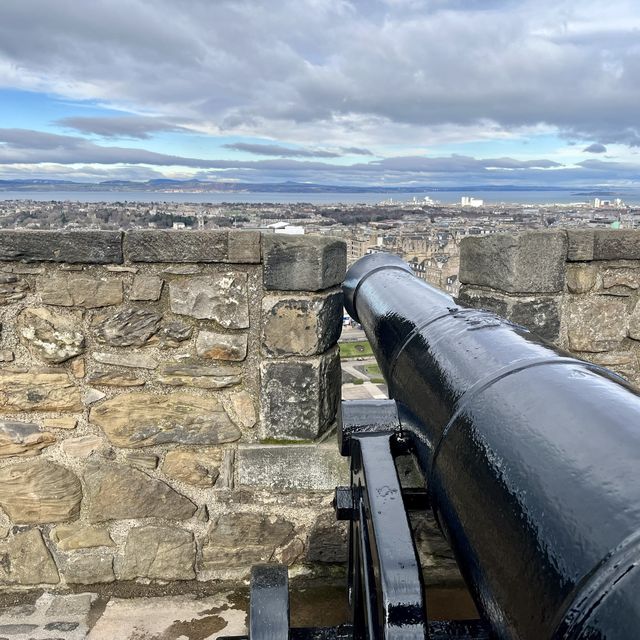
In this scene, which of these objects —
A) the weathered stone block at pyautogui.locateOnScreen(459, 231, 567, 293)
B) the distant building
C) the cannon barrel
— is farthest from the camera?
the distant building

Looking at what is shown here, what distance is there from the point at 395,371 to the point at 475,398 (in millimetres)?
591

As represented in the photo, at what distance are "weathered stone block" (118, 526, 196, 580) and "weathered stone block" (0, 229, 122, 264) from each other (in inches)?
47.5

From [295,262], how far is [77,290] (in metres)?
0.92

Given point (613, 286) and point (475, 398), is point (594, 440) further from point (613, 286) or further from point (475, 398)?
point (613, 286)

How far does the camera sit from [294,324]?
107 inches

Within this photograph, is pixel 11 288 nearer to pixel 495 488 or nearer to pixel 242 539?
pixel 242 539

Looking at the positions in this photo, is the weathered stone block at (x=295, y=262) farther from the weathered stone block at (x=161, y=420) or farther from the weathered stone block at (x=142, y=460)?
the weathered stone block at (x=142, y=460)

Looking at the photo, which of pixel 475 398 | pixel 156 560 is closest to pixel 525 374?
pixel 475 398

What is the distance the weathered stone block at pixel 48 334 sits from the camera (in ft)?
8.81

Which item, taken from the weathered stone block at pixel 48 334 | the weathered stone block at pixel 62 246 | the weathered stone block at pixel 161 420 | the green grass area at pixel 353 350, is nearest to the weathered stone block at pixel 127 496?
the weathered stone block at pixel 161 420

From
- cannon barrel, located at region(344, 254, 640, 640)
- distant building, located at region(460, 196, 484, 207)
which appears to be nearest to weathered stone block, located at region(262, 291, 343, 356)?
cannon barrel, located at region(344, 254, 640, 640)

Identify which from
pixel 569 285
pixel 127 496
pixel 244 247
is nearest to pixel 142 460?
pixel 127 496

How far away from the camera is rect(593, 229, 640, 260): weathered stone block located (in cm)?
293

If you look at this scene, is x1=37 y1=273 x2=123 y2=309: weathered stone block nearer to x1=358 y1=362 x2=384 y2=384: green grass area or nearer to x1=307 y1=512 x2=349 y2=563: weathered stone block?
x1=307 y1=512 x2=349 y2=563: weathered stone block
